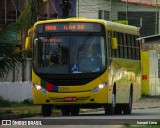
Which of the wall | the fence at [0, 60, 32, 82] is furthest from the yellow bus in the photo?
the fence at [0, 60, 32, 82]

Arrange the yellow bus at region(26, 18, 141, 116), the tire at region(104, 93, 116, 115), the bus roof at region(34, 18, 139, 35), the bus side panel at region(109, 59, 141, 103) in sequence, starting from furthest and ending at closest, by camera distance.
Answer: the bus side panel at region(109, 59, 141, 103), the tire at region(104, 93, 116, 115), the bus roof at region(34, 18, 139, 35), the yellow bus at region(26, 18, 141, 116)

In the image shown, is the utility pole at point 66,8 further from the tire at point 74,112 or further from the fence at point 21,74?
the tire at point 74,112

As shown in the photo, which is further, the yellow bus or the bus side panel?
the bus side panel

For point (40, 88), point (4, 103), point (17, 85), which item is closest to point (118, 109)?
point (40, 88)

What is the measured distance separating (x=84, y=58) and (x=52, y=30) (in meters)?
1.61

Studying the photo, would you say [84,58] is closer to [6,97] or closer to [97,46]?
[97,46]

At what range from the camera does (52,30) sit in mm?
25359

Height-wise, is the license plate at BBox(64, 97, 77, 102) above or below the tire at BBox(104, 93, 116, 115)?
above

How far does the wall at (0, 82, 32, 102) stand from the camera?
3381cm

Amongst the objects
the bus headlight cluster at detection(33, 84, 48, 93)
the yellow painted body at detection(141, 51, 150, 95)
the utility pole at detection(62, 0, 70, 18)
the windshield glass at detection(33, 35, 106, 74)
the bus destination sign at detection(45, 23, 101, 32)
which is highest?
the utility pole at detection(62, 0, 70, 18)

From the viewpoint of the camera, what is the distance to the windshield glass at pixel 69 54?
24.8 meters

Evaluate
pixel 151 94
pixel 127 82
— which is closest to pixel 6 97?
pixel 127 82

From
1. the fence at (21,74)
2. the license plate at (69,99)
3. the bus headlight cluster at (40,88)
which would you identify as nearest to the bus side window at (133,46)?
the license plate at (69,99)

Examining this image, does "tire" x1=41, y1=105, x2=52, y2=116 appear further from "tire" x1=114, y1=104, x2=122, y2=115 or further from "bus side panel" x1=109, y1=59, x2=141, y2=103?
"tire" x1=114, y1=104, x2=122, y2=115
